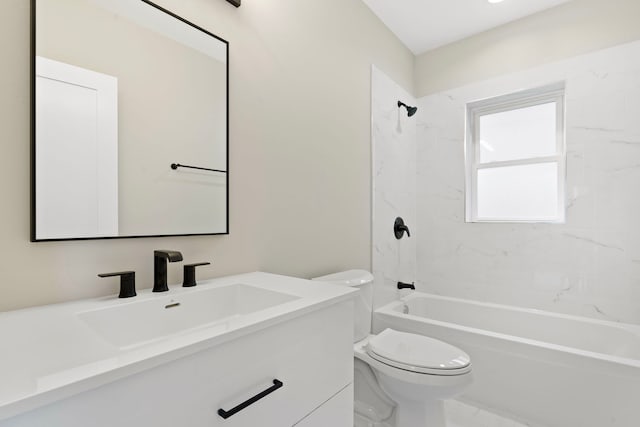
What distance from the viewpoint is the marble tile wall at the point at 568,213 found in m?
1.96

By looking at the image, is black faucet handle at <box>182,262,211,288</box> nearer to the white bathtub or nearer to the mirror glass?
the mirror glass

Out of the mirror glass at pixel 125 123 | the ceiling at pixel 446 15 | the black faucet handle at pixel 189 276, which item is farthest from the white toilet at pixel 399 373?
the ceiling at pixel 446 15

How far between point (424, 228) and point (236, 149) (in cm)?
197

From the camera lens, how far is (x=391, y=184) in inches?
95.3

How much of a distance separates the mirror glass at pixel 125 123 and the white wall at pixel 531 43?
2.09 m

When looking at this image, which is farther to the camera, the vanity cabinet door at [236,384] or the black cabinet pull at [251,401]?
the black cabinet pull at [251,401]

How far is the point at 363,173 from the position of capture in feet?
6.90

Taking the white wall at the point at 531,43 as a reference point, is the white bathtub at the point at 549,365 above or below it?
below

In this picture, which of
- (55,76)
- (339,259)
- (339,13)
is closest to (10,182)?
(55,76)

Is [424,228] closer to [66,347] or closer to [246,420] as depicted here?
[246,420]

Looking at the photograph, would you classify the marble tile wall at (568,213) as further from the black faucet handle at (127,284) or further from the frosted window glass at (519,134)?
the black faucet handle at (127,284)

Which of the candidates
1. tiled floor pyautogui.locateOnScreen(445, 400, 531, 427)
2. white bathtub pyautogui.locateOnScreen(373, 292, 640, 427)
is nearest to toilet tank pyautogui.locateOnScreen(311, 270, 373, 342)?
white bathtub pyautogui.locateOnScreen(373, 292, 640, 427)

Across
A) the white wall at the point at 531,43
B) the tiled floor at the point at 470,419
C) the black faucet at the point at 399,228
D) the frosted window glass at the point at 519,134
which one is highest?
the white wall at the point at 531,43

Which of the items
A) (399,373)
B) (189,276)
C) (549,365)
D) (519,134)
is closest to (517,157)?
(519,134)
